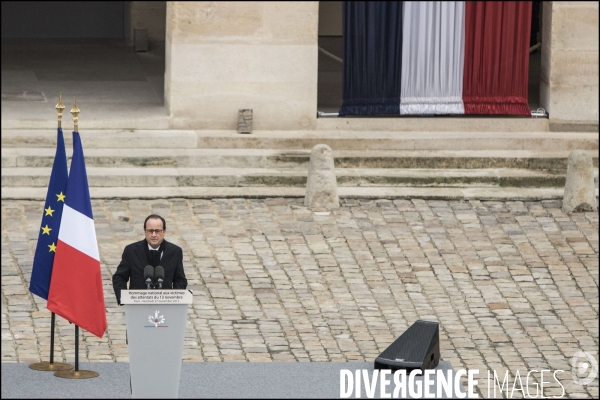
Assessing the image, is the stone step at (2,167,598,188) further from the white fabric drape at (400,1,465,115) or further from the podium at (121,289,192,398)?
the podium at (121,289,192,398)

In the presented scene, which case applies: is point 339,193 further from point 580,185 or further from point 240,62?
point 580,185

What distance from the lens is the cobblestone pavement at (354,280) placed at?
1270 centimetres

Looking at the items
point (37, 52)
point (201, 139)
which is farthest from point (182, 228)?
point (37, 52)

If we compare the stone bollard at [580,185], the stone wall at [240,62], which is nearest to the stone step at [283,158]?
the stone wall at [240,62]

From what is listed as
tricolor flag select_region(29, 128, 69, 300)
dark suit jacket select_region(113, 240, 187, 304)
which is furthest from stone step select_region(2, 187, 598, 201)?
dark suit jacket select_region(113, 240, 187, 304)

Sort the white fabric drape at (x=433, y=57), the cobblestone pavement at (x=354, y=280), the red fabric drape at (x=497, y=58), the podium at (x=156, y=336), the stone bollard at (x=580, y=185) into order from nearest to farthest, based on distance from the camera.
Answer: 1. the podium at (x=156, y=336)
2. the cobblestone pavement at (x=354, y=280)
3. the stone bollard at (x=580, y=185)
4. the white fabric drape at (x=433, y=57)
5. the red fabric drape at (x=497, y=58)

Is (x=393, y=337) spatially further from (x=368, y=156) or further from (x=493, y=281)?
(x=368, y=156)

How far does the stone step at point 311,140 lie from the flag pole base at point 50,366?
246 inches

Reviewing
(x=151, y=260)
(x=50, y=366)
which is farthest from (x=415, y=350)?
(x=50, y=366)

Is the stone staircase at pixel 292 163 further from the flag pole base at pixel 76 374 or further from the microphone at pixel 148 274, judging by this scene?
the microphone at pixel 148 274

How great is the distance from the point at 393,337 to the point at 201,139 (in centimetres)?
604

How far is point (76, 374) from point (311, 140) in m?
7.45

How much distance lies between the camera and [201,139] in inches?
716

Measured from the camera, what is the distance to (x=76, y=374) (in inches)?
457
